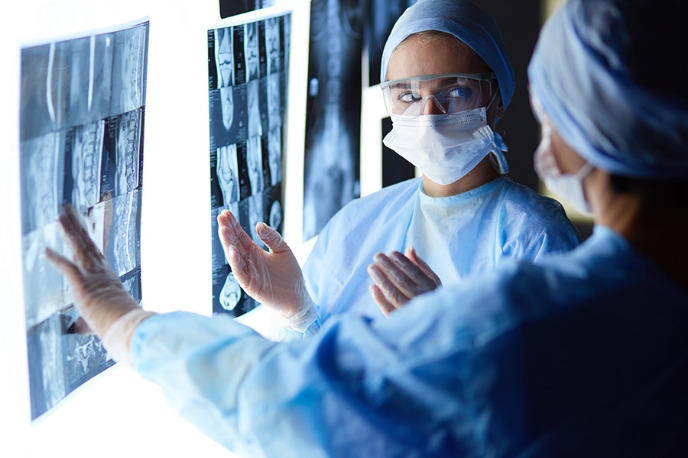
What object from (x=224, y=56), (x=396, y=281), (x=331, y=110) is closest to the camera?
(x=396, y=281)

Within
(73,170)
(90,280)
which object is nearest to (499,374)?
(90,280)

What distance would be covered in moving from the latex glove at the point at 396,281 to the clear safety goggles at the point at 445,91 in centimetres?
50

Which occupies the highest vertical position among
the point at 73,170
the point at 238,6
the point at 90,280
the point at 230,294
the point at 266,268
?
the point at 238,6

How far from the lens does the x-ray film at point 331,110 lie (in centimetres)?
193

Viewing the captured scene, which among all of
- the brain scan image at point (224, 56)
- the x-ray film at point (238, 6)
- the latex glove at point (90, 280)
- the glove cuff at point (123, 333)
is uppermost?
the x-ray film at point (238, 6)

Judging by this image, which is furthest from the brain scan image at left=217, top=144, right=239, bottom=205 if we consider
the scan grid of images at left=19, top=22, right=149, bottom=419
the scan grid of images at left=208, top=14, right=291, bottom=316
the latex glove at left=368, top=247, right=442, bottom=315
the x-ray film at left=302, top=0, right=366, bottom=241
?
the latex glove at left=368, top=247, right=442, bottom=315

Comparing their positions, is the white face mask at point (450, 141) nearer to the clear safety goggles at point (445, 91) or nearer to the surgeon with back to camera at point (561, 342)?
the clear safety goggles at point (445, 91)

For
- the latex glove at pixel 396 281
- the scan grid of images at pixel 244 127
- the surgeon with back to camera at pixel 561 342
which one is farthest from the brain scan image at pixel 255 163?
the surgeon with back to camera at pixel 561 342

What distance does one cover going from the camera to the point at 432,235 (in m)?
1.63

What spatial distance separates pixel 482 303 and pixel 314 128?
4.32 feet

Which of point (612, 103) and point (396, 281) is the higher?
point (612, 103)

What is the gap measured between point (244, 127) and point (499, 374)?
105 centimetres

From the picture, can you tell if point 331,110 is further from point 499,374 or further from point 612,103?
point 499,374

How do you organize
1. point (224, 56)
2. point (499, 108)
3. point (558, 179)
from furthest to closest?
point (499, 108)
point (224, 56)
point (558, 179)
